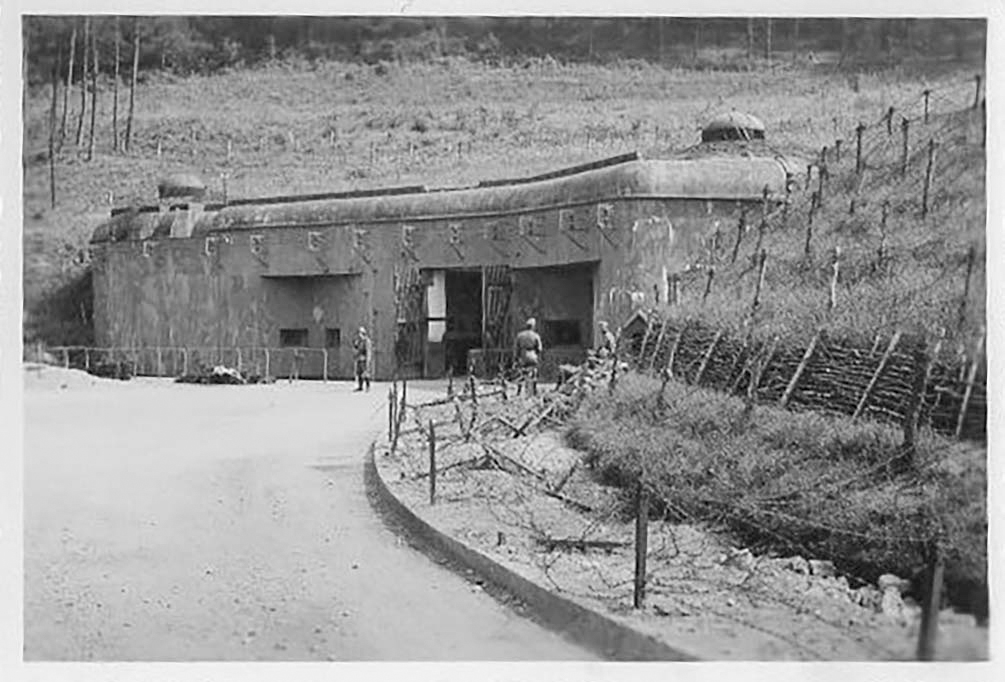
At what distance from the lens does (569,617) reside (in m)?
2.71

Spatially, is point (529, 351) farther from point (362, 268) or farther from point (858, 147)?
point (858, 147)

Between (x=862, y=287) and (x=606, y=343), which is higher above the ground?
(x=862, y=287)

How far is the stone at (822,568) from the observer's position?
2855mm

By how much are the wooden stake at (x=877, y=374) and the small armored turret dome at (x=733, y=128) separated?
2.03 feet

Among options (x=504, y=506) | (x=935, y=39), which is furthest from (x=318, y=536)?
(x=935, y=39)

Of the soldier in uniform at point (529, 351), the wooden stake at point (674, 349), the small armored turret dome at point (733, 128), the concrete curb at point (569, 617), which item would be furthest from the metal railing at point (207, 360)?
the small armored turret dome at point (733, 128)

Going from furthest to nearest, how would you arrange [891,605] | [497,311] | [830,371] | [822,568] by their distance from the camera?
[497,311] < [830,371] < [822,568] < [891,605]

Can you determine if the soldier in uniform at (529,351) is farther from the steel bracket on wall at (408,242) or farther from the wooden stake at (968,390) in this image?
the wooden stake at (968,390)

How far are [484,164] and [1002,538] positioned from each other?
67.7 inches

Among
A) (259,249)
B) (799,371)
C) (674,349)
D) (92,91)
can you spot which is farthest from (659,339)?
(92,91)

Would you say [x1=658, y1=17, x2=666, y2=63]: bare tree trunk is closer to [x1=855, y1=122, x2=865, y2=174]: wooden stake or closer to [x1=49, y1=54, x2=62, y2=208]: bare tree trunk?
[x1=855, y1=122, x2=865, y2=174]: wooden stake

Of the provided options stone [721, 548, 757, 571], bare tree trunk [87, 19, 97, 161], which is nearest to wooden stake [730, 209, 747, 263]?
stone [721, 548, 757, 571]

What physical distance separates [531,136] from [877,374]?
1083 mm

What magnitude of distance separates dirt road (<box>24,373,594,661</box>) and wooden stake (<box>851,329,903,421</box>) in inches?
34.8
